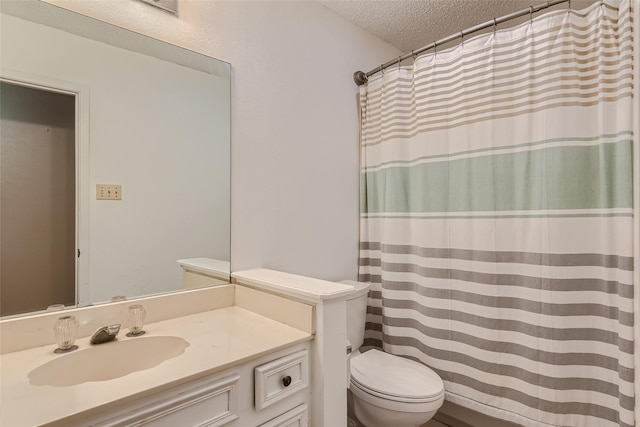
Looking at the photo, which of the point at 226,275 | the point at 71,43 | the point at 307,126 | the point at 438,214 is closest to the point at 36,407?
the point at 226,275

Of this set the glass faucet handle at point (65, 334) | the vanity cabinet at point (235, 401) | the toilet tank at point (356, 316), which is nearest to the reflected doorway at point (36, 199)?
the glass faucet handle at point (65, 334)

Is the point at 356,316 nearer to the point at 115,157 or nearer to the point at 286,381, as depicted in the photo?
the point at 286,381

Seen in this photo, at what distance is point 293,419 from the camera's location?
970 millimetres

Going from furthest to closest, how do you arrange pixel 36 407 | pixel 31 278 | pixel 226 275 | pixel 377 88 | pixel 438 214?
1. pixel 377 88
2. pixel 438 214
3. pixel 226 275
4. pixel 31 278
5. pixel 36 407

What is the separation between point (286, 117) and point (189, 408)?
1311 millimetres

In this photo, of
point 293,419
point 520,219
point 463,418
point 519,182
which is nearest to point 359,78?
point 519,182

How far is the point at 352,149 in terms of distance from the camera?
1993 millimetres

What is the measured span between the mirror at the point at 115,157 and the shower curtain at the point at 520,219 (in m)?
1.01

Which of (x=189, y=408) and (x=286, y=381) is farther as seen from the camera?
(x=286, y=381)

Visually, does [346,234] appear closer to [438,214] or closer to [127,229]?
[438,214]

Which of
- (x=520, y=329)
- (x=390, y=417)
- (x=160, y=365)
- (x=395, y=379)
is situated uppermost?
(x=160, y=365)

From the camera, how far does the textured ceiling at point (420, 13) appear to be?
1.77 metres

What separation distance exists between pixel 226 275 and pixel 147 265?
315 mm

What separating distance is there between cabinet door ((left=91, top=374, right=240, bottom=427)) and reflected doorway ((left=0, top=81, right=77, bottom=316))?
23.5 inches
